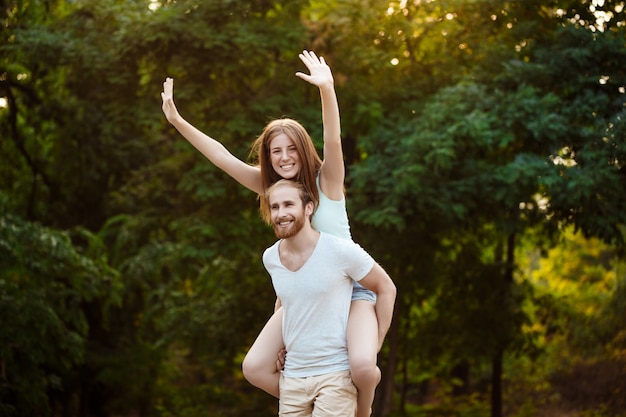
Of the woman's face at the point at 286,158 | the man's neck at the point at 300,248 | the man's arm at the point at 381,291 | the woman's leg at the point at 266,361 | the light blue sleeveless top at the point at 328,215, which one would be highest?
the woman's face at the point at 286,158

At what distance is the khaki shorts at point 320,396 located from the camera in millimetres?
3062

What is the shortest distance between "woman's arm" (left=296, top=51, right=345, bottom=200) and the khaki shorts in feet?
2.41

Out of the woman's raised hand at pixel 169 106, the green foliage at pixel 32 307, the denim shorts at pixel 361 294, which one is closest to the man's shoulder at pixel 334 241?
the denim shorts at pixel 361 294

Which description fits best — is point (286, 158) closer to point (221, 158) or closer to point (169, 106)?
point (221, 158)

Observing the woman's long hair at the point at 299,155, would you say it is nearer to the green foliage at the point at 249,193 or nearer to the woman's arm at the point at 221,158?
the woman's arm at the point at 221,158

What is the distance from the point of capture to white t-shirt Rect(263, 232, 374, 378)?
305cm

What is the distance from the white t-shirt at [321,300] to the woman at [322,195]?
0.08 meters

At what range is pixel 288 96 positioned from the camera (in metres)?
9.57

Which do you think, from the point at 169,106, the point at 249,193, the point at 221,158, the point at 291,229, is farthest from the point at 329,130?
the point at 249,193

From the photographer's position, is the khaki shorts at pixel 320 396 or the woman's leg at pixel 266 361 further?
the woman's leg at pixel 266 361

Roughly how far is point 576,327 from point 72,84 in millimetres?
8324

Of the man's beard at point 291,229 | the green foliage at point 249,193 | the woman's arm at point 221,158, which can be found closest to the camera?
the man's beard at point 291,229

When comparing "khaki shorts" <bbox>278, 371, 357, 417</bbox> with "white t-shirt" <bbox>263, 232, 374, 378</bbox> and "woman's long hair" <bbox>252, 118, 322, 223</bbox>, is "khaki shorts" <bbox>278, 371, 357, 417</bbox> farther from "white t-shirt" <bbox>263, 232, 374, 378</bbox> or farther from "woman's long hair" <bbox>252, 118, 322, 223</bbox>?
"woman's long hair" <bbox>252, 118, 322, 223</bbox>

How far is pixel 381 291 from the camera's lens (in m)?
3.18
